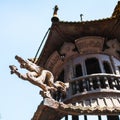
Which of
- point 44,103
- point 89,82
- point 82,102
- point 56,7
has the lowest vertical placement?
point 44,103

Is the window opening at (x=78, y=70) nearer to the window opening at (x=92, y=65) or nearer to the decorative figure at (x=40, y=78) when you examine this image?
the window opening at (x=92, y=65)

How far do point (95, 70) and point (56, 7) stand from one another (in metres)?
3.38

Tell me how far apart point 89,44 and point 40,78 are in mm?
3164

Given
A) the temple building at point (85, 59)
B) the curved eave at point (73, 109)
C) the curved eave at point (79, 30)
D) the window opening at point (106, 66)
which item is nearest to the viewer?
the curved eave at point (73, 109)

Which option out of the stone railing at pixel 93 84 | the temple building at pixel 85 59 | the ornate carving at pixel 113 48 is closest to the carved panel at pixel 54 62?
the temple building at pixel 85 59

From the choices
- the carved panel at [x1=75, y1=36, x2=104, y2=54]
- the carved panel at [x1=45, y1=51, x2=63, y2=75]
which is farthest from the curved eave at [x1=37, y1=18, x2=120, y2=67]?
the carved panel at [x1=45, y1=51, x2=63, y2=75]

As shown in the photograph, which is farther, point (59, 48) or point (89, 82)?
point (59, 48)

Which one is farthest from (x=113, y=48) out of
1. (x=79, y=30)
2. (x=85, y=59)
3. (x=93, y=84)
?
(x=93, y=84)

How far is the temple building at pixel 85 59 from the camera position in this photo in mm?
10625

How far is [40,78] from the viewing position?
417 inches

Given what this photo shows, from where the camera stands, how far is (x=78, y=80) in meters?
11.3

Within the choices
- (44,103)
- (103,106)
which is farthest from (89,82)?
(44,103)

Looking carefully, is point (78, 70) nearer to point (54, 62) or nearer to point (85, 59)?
point (85, 59)

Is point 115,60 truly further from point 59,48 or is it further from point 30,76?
point 30,76
